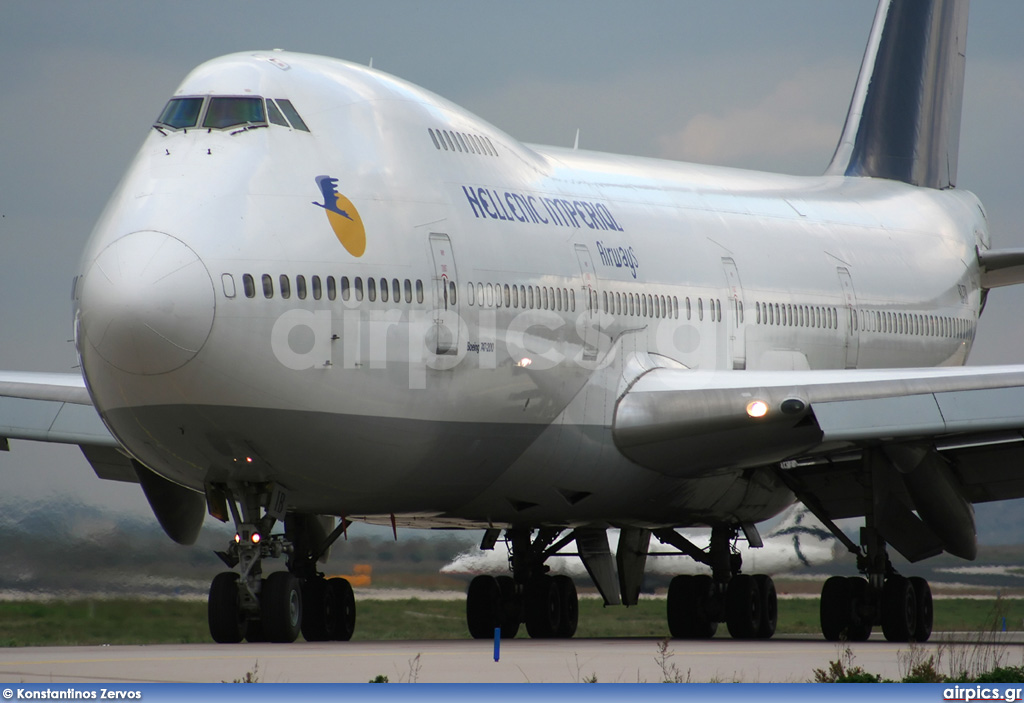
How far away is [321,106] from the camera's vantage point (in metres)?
15.4

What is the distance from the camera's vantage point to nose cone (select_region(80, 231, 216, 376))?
13.3m

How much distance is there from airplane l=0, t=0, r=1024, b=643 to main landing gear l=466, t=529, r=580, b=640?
0.04 m

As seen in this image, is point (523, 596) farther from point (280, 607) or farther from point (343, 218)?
point (343, 218)

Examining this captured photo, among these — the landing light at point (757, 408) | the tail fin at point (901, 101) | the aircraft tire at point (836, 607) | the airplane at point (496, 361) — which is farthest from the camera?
the tail fin at point (901, 101)

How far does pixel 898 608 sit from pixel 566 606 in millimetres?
4275

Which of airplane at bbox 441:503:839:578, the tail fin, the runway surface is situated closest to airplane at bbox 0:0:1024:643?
the runway surface

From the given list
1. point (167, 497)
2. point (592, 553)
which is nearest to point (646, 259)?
point (592, 553)

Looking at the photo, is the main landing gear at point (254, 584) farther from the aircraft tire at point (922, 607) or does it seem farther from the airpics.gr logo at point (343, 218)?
the aircraft tire at point (922, 607)

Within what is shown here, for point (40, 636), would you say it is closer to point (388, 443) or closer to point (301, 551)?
point (301, 551)

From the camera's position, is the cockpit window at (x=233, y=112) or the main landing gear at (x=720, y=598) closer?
the cockpit window at (x=233, y=112)

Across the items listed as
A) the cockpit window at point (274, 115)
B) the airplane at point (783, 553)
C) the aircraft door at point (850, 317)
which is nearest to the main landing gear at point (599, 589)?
the aircraft door at point (850, 317)

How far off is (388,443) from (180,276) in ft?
8.81

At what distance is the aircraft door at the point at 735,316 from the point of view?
2044 cm

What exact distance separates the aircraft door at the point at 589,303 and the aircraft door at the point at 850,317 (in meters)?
5.87
